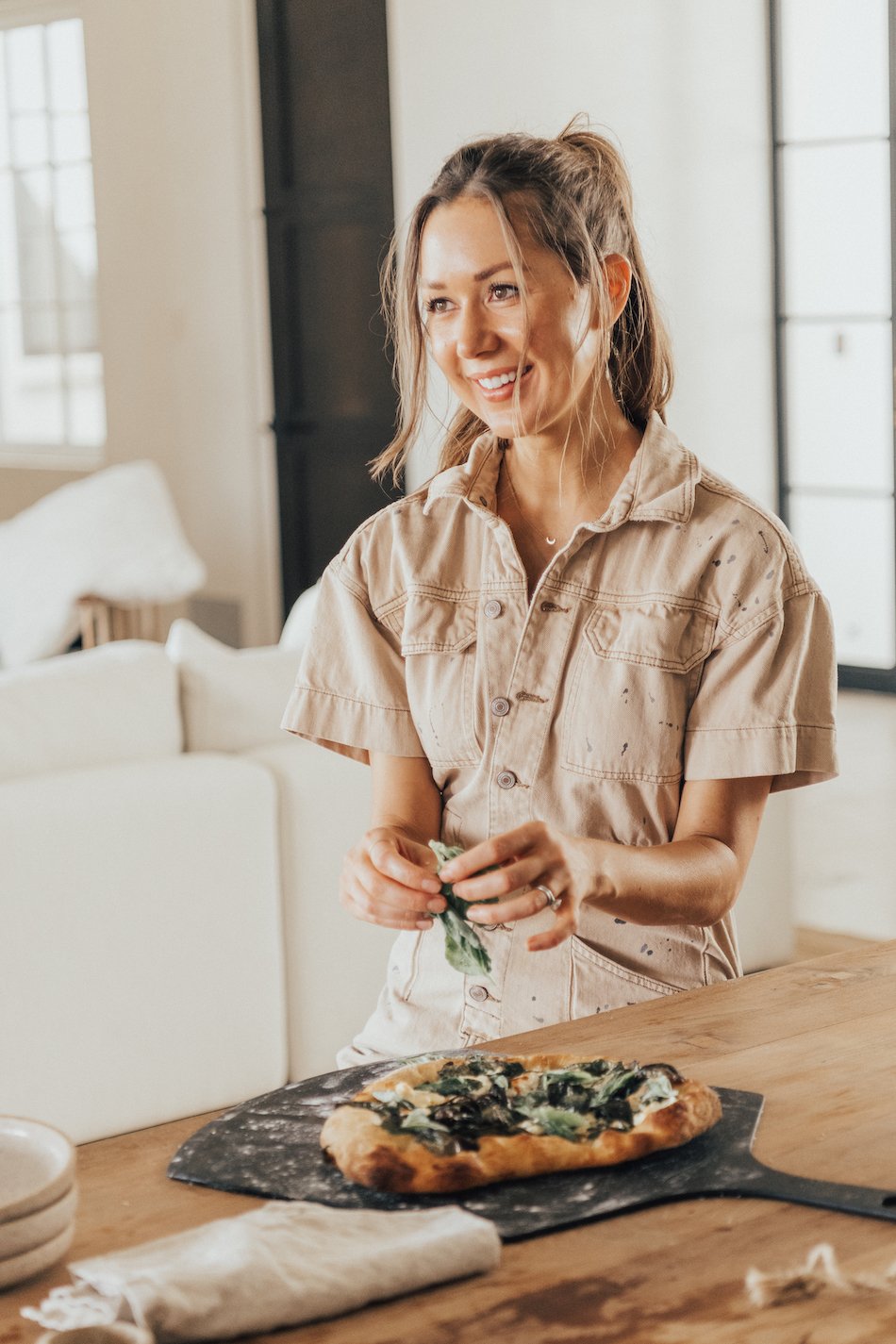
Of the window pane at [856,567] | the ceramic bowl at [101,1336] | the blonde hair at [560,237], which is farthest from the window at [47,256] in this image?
the ceramic bowl at [101,1336]

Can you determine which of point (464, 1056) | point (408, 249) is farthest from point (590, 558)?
point (464, 1056)

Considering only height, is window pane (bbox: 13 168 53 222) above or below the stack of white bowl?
above

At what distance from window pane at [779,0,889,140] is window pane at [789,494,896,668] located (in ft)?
4.57

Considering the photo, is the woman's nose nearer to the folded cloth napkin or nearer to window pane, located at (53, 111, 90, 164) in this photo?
the folded cloth napkin

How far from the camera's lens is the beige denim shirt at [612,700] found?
1584mm

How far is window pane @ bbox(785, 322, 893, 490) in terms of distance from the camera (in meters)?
6.57

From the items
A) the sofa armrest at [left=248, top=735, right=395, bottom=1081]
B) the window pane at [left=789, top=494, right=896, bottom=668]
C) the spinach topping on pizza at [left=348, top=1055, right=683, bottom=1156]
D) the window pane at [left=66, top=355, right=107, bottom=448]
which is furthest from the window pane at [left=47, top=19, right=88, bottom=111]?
the spinach topping on pizza at [left=348, top=1055, right=683, bottom=1156]

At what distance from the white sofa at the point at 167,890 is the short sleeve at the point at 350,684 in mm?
996

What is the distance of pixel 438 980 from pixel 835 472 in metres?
5.47

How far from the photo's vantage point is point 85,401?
767 centimetres

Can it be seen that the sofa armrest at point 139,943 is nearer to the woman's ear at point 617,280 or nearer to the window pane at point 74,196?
the woman's ear at point 617,280

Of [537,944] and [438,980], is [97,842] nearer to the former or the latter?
[438,980]

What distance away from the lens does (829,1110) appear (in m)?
1.18

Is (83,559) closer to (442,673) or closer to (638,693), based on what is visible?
(442,673)
